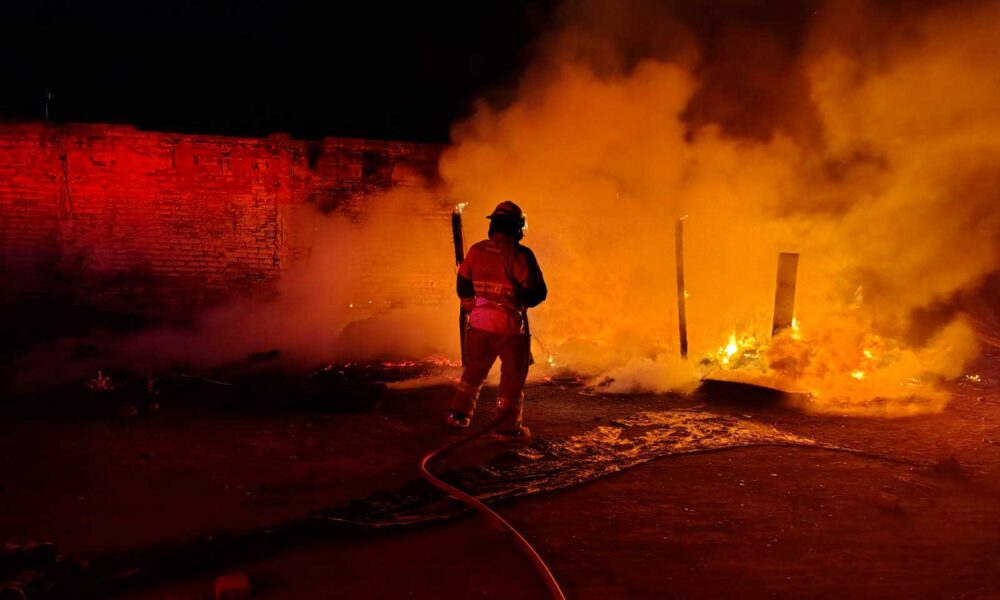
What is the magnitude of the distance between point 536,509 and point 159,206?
7.66 m

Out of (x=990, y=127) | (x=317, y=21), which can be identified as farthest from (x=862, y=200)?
(x=317, y=21)

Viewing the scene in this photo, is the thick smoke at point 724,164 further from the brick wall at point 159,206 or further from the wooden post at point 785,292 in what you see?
the brick wall at point 159,206

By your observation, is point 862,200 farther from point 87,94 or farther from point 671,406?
point 87,94

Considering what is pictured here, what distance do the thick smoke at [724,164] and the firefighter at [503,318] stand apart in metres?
2.90

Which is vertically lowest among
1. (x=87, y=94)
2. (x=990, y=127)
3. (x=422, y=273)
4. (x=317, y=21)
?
(x=422, y=273)

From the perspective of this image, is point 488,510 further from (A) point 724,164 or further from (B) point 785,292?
(A) point 724,164

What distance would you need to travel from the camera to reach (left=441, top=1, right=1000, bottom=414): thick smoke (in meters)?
8.84

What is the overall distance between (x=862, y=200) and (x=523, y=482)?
769cm

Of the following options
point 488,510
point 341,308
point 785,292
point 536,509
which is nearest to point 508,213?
point 536,509

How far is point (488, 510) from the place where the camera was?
378cm

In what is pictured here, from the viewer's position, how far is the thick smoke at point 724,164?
29.0 feet

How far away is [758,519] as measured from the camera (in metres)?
4.07

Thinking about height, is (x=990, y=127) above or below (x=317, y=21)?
below

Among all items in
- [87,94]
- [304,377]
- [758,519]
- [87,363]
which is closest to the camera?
[758,519]
